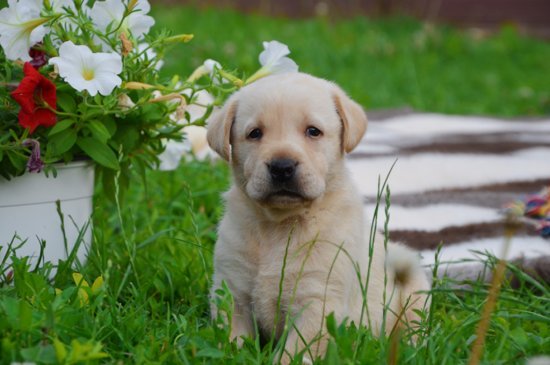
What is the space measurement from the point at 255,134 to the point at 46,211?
0.73 metres

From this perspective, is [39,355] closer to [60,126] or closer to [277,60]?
[60,126]

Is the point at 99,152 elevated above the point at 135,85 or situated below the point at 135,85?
below

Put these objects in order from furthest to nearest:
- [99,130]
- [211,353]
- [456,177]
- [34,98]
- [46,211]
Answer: [456,177] < [46,211] < [99,130] < [34,98] < [211,353]

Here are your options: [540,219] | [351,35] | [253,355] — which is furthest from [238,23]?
[253,355]

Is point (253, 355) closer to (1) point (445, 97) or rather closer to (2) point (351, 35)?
(1) point (445, 97)

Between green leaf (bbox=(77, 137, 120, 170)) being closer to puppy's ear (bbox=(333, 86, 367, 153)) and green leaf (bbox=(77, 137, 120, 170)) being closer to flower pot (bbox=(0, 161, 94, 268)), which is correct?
flower pot (bbox=(0, 161, 94, 268))

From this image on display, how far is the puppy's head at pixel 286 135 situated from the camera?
2.16 meters

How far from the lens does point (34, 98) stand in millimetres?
2287

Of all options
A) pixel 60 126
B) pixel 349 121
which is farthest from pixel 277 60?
pixel 60 126

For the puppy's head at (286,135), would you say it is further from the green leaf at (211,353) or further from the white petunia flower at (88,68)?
the green leaf at (211,353)

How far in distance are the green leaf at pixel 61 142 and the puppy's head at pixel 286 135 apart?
0.42 meters

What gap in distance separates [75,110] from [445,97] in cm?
524

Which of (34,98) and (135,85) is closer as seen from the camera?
(34,98)

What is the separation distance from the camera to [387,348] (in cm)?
185
